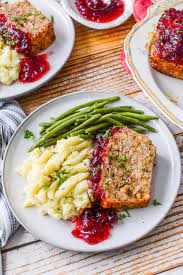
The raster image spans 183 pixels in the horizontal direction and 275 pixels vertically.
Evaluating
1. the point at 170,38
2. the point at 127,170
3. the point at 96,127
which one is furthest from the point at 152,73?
the point at 127,170

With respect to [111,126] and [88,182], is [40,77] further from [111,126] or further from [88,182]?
[88,182]

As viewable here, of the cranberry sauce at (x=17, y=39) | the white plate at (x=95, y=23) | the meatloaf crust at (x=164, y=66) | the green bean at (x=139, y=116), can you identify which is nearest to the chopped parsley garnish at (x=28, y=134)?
the green bean at (x=139, y=116)

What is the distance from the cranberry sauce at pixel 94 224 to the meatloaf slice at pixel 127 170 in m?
0.11

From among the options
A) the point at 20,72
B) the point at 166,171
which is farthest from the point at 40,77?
the point at 166,171

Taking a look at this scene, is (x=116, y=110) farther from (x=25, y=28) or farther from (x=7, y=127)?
(x=25, y=28)

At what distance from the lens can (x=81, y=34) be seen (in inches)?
256

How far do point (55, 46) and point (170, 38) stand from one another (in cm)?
170

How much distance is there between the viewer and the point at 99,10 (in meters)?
6.46

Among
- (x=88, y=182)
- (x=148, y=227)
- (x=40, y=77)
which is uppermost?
(x=40, y=77)

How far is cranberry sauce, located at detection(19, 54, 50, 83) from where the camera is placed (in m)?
5.68

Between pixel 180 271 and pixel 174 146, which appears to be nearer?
pixel 180 271

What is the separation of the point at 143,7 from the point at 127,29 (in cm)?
47

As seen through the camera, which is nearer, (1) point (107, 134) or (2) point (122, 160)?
(2) point (122, 160)

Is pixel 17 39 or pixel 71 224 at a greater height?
pixel 17 39
